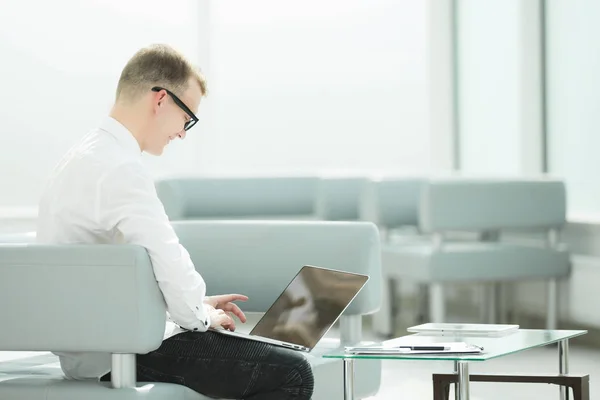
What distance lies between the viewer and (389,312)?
257 inches

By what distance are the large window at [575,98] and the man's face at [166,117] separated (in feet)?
13.5

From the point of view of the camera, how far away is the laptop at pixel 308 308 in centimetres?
283

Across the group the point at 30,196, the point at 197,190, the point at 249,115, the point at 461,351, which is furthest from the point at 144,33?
the point at 461,351

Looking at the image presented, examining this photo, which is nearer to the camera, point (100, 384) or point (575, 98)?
point (100, 384)

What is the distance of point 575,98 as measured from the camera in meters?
6.75

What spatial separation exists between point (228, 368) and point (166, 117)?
0.71 metres

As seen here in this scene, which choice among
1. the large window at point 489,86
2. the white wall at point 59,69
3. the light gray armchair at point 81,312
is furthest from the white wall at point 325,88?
the light gray armchair at point 81,312

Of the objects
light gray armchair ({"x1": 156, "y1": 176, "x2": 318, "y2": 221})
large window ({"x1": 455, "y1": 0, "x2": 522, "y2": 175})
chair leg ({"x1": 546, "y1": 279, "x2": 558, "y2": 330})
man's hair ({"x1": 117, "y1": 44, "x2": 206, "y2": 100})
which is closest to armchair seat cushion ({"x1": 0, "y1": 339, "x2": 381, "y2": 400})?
man's hair ({"x1": 117, "y1": 44, "x2": 206, "y2": 100})

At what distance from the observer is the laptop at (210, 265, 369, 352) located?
2.83m

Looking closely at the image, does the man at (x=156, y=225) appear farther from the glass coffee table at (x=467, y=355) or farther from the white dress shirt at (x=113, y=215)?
the glass coffee table at (x=467, y=355)

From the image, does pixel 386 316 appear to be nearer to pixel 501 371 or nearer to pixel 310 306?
pixel 501 371

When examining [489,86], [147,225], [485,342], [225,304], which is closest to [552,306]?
[489,86]

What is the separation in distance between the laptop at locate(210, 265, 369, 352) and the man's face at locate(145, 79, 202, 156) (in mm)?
541

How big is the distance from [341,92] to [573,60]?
2.86 m
